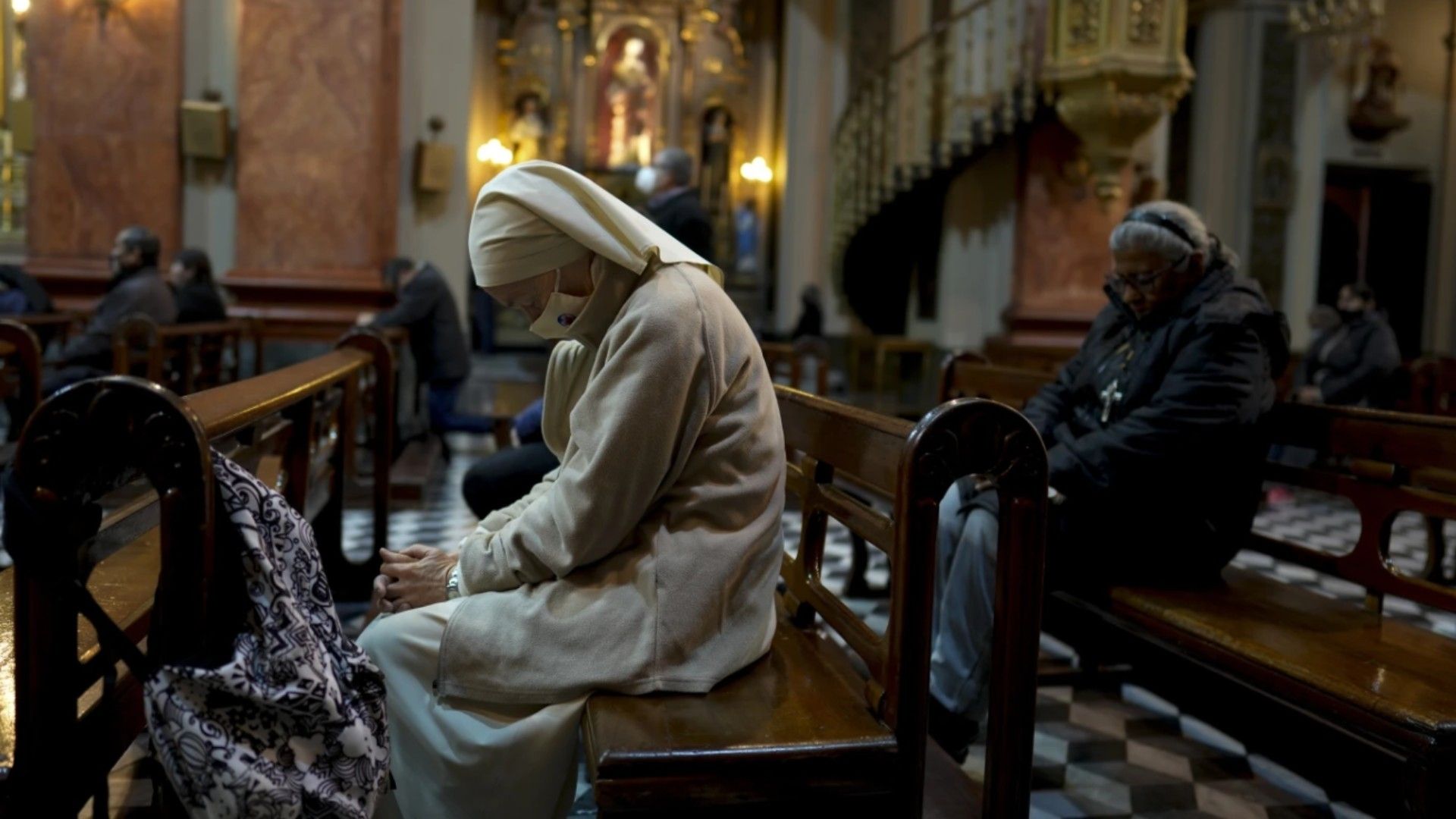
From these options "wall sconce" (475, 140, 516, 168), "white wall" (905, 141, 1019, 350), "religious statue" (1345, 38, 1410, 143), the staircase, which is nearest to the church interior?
"white wall" (905, 141, 1019, 350)

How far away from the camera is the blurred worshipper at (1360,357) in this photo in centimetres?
745

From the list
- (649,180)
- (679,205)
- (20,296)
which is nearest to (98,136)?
(20,296)

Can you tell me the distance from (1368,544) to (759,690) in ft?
5.24

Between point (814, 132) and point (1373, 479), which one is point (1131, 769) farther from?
point (814, 132)

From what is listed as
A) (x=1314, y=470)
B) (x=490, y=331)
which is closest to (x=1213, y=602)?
(x=1314, y=470)

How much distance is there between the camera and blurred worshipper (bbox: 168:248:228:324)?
6711mm

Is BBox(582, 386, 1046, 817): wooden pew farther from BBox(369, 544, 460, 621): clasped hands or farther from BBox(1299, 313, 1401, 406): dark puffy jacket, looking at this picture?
BBox(1299, 313, 1401, 406): dark puffy jacket

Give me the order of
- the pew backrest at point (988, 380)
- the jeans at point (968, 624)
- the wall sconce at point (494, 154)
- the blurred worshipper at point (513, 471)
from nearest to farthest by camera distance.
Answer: the jeans at point (968, 624), the blurred worshipper at point (513, 471), the pew backrest at point (988, 380), the wall sconce at point (494, 154)

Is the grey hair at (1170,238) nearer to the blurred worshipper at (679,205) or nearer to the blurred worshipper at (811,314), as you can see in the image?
the blurred worshipper at (679,205)

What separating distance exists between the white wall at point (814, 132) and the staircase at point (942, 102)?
141 centimetres

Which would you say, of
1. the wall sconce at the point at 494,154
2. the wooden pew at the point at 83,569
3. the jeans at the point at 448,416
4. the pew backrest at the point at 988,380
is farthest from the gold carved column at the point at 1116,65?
the wall sconce at the point at 494,154

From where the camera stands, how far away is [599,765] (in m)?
1.57

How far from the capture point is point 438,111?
8859 millimetres

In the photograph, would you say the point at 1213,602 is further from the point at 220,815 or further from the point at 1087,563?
the point at 220,815
